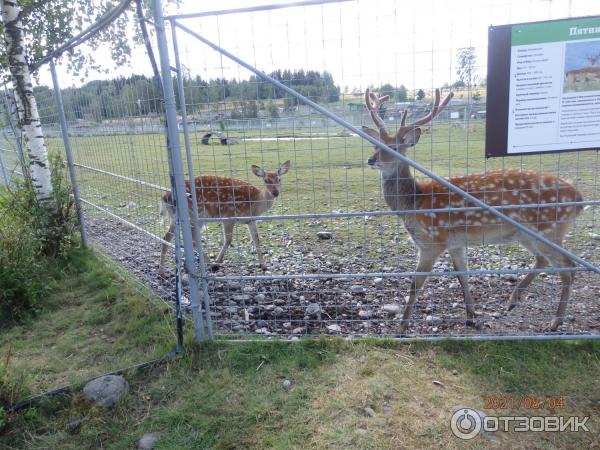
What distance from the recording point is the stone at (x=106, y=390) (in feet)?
10.1

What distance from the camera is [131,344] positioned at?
3959mm

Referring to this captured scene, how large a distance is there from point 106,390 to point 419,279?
275 centimetres

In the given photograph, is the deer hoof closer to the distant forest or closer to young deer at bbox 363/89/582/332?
young deer at bbox 363/89/582/332

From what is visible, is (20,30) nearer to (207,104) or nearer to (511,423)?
(207,104)

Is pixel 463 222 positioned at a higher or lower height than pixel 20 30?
lower

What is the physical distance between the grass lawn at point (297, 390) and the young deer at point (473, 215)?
654 mm

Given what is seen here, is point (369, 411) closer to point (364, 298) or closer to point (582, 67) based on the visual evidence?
point (364, 298)

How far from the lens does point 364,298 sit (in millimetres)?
4586

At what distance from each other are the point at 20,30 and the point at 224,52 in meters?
3.74

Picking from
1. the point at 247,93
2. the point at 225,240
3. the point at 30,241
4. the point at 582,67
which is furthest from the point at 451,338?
the point at 30,241

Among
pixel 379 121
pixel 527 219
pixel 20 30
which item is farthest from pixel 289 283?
pixel 20 30

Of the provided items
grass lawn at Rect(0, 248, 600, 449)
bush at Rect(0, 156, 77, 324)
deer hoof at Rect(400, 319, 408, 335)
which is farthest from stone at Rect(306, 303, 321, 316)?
bush at Rect(0, 156, 77, 324)
